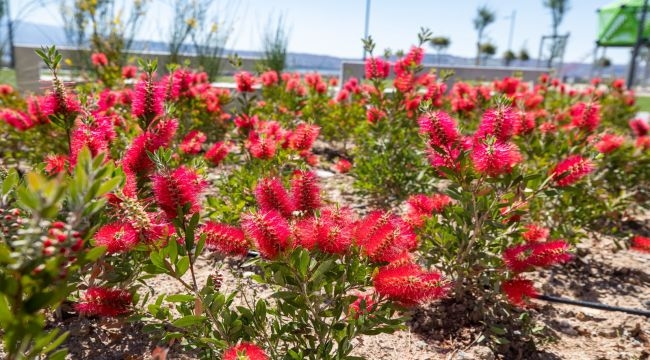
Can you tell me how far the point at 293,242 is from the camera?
1034mm

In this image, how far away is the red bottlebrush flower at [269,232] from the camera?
0.97 m

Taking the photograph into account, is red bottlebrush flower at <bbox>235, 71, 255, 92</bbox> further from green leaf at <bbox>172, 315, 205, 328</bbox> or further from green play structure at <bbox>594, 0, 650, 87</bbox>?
green play structure at <bbox>594, 0, 650, 87</bbox>

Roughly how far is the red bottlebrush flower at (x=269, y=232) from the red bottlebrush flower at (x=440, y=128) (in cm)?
58

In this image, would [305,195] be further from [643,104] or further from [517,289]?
[643,104]

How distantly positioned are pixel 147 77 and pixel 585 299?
225cm

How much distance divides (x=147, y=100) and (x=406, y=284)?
3.06 ft

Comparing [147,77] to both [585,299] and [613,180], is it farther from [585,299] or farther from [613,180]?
[613,180]

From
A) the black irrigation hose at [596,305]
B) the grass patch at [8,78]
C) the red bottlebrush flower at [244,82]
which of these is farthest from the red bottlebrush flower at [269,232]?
the grass patch at [8,78]

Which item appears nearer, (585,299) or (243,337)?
(243,337)

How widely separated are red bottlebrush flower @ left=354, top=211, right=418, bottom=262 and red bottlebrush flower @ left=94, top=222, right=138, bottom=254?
0.52 metres

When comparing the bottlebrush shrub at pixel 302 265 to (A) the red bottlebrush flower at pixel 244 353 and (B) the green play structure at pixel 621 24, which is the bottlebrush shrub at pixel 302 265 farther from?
(B) the green play structure at pixel 621 24

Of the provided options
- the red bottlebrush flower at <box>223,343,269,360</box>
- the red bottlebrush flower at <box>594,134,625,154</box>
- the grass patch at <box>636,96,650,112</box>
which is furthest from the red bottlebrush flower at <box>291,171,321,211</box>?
the grass patch at <box>636,96,650,112</box>

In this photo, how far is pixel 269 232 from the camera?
38.3 inches

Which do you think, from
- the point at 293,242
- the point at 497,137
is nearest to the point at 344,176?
the point at 497,137
